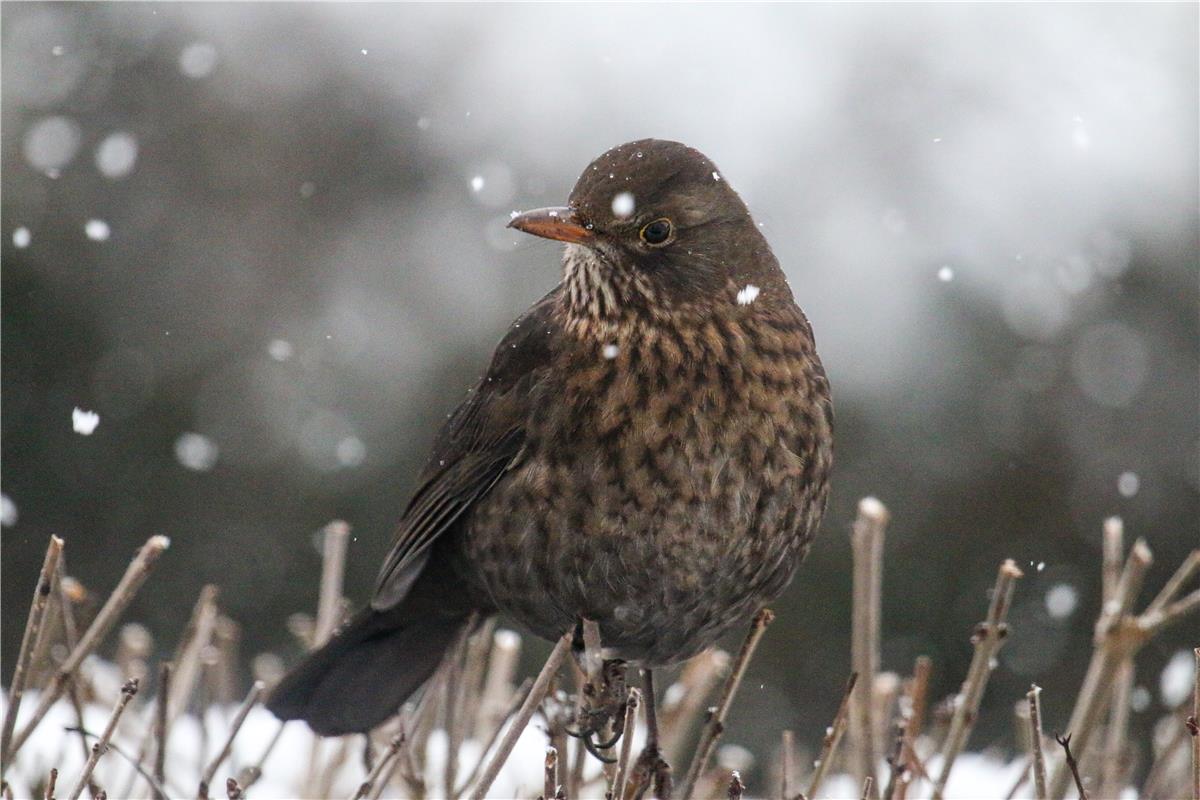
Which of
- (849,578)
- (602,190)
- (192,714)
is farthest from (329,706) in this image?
(849,578)

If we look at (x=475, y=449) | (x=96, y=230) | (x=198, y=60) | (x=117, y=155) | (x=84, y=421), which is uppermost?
(x=198, y=60)

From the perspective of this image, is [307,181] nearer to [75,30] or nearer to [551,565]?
[75,30]

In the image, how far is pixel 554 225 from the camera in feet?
9.52

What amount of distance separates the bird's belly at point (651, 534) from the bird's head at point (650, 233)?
1.05ft

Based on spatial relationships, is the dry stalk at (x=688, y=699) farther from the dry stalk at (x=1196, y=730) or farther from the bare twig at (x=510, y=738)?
the dry stalk at (x=1196, y=730)

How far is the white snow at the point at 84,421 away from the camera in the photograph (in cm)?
748

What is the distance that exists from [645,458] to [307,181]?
6.19 metres

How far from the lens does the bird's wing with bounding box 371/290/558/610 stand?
3.15 m

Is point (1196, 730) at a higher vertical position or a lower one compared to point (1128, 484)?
lower

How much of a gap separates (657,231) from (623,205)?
112 mm

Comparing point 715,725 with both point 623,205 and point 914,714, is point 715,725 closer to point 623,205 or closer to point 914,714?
point 914,714

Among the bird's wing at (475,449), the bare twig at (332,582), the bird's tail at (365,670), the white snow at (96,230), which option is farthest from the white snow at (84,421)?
the bird's wing at (475,449)

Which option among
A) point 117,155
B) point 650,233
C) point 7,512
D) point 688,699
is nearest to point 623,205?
point 650,233

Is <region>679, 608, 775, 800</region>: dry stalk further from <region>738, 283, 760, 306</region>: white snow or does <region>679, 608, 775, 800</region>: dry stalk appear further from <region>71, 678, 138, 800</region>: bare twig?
<region>71, 678, 138, 800</region>: bare twig
